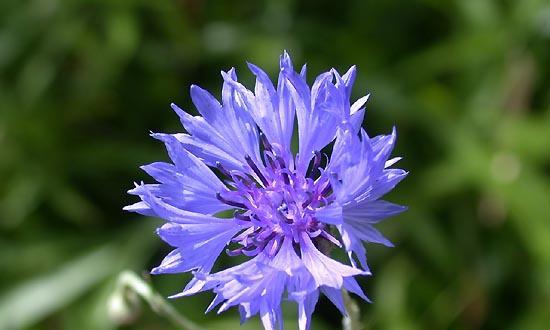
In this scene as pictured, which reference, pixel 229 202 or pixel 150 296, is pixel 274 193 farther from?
pixel 150 296

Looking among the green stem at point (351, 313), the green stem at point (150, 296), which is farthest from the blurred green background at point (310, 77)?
the green stem at point (351, 313)

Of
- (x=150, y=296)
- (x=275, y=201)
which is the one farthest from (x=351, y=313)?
(x=150, y=296)

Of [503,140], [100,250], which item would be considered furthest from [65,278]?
[503,140]

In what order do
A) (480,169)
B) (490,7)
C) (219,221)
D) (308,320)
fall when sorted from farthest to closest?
1. (490,7)
2. (480,169)
3. (219,221)
4. (308,320)

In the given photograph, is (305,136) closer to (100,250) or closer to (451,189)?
(451,189)

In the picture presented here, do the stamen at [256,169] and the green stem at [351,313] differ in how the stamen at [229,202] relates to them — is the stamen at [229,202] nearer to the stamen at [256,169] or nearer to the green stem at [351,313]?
the stamen at [256,169]

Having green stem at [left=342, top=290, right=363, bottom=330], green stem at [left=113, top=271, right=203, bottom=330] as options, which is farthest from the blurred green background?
green stem at [left=342, top=290, right=363, bottom=330]
